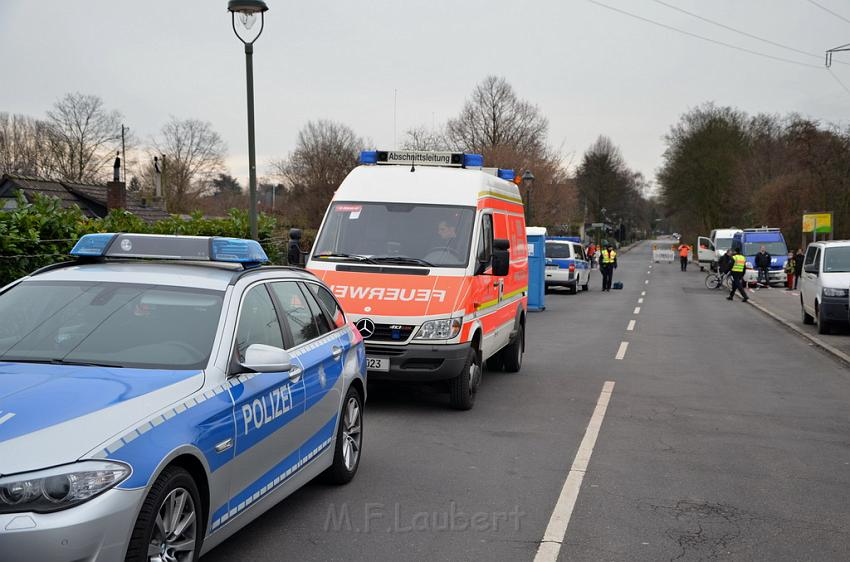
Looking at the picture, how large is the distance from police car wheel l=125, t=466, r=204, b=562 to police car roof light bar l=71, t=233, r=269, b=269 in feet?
5.60

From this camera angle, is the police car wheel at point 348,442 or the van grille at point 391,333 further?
the van grille at point 391,333

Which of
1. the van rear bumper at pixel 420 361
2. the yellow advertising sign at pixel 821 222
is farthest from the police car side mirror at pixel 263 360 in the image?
the yellow advertising sign at pixel 821 222

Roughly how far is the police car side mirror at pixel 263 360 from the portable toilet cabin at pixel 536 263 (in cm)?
1933

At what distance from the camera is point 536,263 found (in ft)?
80.1

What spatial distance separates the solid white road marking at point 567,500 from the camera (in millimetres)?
5105

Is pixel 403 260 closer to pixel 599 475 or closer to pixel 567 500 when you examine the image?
pixel 599 475

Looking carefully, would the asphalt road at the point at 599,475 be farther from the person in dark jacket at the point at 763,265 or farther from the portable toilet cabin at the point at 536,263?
the person in dark jacket at the point at 763,265

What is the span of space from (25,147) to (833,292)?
197 feet

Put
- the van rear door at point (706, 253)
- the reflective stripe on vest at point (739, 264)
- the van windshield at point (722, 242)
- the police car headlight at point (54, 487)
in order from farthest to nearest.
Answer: the van rear door at point (706, 253), the van windshield at point (722, 242), the reflective stripe on vest at point (739, 264), the police car headlight at point (54, 487)

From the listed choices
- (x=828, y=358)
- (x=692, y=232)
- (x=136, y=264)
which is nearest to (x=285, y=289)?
(x=136, y=264)

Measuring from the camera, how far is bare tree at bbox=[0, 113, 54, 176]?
62.8 meters

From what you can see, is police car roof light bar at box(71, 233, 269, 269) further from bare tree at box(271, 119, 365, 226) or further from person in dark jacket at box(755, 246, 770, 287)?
bare tree at box(271, 119, 365, 226)

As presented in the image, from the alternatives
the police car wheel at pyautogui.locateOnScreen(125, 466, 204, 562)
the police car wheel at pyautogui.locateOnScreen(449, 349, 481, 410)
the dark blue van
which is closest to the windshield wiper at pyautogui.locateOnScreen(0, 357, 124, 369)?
the police car wheel at pyautogui.locateOnScreen(125, 466, 204, 562)

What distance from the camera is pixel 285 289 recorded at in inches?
228
